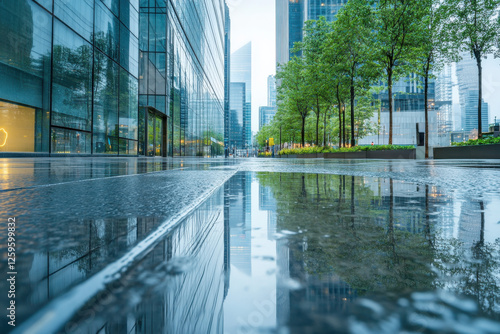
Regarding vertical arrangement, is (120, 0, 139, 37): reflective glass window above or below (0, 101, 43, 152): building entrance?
above

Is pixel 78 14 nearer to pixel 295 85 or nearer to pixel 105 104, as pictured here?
pixel 105 104

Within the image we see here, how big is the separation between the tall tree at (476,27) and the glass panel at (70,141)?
25.3m

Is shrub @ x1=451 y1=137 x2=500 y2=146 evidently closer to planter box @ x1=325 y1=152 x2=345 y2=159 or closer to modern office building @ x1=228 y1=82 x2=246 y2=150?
planter box @ x1=325 y1=152 x2=345 y2=159

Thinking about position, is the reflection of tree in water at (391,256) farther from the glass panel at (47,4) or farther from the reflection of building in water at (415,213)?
the glass panel at (47,4)

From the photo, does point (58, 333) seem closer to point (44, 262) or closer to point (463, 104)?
point (44, 262)

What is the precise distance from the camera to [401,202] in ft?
5.91

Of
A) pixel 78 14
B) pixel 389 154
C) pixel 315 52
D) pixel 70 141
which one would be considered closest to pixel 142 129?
pixel 70 141

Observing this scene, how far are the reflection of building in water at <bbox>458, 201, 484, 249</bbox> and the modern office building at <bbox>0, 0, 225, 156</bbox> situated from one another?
1407cm

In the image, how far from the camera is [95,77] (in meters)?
16.8

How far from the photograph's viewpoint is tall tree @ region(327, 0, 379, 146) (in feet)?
68.7

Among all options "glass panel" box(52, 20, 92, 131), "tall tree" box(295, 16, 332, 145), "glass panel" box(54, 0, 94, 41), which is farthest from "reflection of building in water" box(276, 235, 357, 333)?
"tall tree" box(295, 16, 332, 145)

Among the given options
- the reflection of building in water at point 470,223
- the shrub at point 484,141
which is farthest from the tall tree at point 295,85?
the reflection of building in water at point 470,223

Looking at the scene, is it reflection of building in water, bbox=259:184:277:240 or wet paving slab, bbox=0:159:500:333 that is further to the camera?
reflection of building in water, bbox=259:184:277:240

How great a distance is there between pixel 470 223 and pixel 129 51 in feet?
80.6
